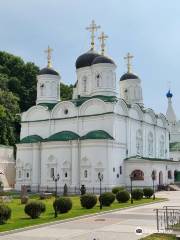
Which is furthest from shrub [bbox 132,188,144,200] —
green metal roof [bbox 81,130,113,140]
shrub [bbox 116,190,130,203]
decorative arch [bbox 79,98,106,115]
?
decorative arch [bbox 79,98,106,115]

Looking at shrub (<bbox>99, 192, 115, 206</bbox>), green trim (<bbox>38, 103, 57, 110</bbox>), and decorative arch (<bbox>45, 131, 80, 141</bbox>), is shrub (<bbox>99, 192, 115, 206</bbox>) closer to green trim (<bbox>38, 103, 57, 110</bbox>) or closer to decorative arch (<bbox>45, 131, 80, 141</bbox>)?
decorative arch (<bbox>45, 131, 80, 141</bbox>)

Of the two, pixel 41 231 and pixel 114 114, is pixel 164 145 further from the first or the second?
pixel 41 231

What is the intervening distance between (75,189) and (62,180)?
79.9 inches

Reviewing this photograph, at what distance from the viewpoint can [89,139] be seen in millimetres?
41969

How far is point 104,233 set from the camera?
50.1 feet

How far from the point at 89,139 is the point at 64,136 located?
12.0 feet

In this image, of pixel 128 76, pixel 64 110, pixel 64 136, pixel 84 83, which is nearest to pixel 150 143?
pixel 128 76

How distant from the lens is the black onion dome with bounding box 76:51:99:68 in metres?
50.3

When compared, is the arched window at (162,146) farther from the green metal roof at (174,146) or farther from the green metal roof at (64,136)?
the green metal roof at (174,146)

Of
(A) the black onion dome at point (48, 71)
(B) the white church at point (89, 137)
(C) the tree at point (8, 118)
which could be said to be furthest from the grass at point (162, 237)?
(C) the tree at point (8, 118)

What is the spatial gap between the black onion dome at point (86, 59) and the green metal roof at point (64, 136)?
9.66 meters

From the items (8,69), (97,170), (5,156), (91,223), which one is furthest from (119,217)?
(8,69)

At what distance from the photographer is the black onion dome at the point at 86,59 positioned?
165 ft

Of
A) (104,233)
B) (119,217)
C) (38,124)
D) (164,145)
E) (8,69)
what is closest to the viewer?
(104,233)
